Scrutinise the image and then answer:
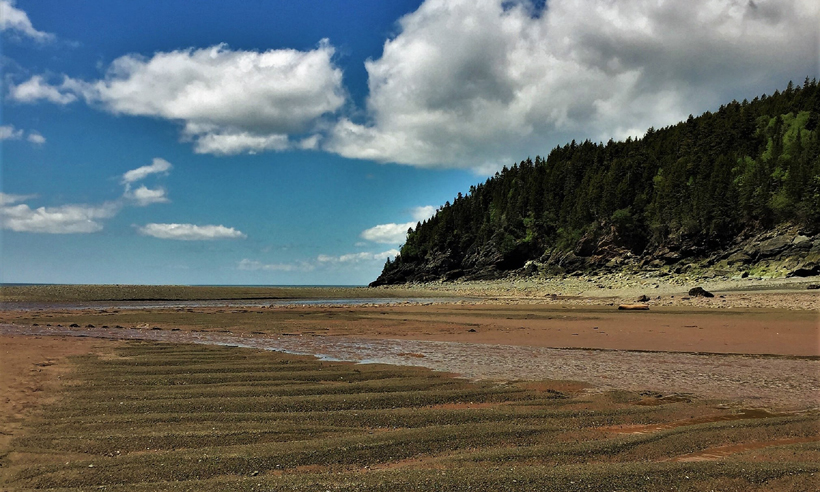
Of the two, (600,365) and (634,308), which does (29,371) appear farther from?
(634,308)

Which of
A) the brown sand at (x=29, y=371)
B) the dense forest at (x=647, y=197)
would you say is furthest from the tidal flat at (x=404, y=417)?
the dense forest at (x=647, y=197)

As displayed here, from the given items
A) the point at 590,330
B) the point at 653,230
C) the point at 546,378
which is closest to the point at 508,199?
the point at 653,230

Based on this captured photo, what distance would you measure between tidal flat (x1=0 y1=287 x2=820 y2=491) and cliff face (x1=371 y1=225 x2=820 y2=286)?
3997cm

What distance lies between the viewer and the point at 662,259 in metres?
63.8

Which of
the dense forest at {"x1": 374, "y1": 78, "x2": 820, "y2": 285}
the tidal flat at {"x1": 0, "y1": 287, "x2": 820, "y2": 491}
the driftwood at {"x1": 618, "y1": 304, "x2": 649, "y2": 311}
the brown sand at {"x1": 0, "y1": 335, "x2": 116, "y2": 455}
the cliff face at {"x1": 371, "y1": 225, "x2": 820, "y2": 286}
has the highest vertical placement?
the dense forest at {"x1": 374, "y1": 78, "x2": 820, "y2": 285}

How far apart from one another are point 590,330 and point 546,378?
1071cm

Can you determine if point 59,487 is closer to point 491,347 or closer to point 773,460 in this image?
point 773,460

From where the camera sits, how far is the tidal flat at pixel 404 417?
188 inches

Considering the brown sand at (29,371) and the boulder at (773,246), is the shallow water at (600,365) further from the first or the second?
the boulder at (773,246)

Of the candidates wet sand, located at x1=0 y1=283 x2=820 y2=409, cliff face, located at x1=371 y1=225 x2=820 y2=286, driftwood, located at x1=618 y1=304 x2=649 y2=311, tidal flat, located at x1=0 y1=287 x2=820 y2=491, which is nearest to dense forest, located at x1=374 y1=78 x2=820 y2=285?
cliff face, located at x1=371 y1=225 x2=820 y2=286

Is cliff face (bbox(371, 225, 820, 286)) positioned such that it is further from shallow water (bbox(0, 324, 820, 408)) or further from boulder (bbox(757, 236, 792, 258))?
shallow water (bbox(0, 324, 820, 408))

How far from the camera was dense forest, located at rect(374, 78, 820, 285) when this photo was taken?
6112cm

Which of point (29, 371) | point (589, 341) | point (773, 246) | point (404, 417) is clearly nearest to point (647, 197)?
point (773, 246)

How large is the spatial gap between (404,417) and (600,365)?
267 inches
